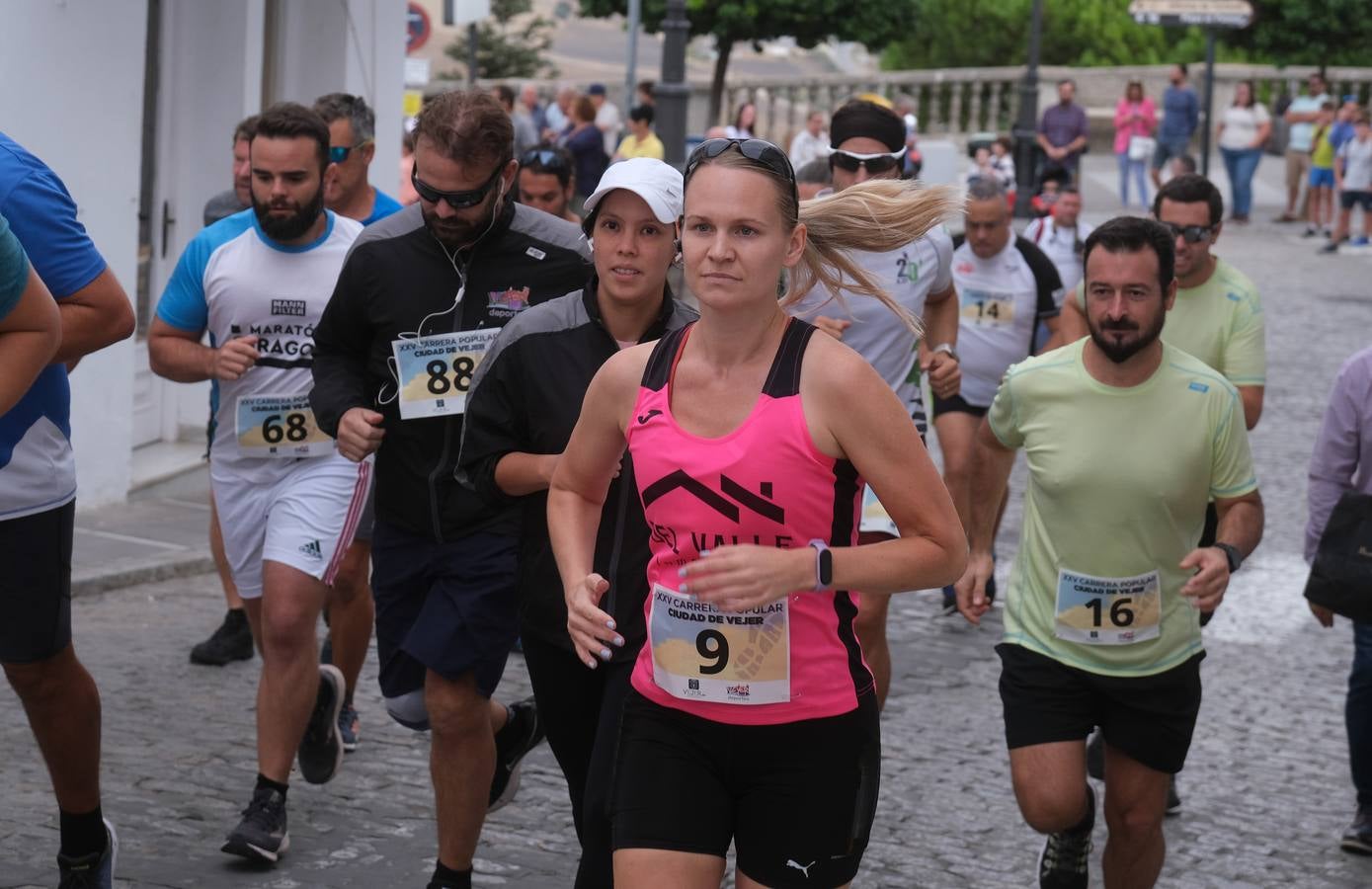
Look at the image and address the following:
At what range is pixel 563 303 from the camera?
4.66 m

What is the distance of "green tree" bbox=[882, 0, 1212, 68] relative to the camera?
4250 centimetres

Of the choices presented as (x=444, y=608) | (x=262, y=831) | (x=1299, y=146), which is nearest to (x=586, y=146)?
(x=1299, y=146)

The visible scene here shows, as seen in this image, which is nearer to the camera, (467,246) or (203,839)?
(467,246)

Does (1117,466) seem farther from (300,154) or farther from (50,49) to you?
(50,49)

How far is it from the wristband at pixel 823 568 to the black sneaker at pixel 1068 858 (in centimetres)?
186

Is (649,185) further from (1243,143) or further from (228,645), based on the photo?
(1243,143)

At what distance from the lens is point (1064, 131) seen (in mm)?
28859

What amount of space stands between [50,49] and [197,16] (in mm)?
1829

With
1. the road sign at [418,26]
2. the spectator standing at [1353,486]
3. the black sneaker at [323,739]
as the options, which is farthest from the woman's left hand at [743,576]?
the road sign at [418,26]

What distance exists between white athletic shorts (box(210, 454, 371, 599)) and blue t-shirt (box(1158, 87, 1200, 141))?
25.1 m

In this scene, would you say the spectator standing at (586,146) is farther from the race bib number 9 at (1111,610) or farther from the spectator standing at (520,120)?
the race bib number 9 at (1111,610)

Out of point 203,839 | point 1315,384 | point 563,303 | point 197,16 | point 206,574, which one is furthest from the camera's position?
point 1315,384

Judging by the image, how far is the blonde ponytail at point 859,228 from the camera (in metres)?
3.90

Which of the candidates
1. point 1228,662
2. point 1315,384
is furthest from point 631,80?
point 1228,662
